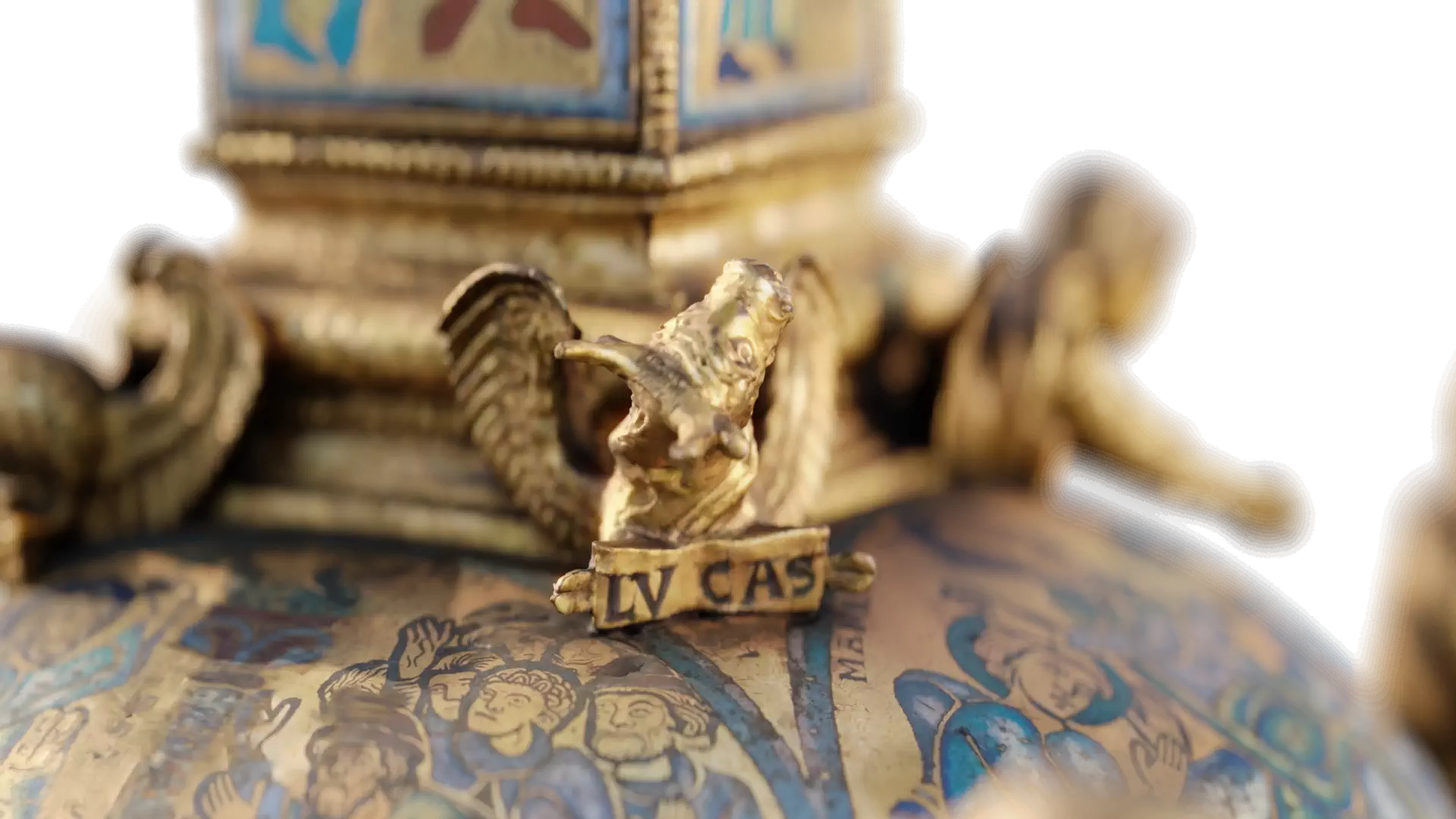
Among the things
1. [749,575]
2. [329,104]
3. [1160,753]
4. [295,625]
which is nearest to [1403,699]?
[1160,753]

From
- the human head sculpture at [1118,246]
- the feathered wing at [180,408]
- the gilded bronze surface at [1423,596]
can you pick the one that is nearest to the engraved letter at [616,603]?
the feathered wing at [180,408]

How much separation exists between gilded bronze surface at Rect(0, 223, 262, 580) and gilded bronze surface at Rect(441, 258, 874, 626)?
23cm

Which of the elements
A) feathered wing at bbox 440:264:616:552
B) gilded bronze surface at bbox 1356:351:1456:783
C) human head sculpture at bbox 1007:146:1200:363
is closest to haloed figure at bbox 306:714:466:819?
feathered wing at bbox 440:264:616:552

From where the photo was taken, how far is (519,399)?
62.0 inches

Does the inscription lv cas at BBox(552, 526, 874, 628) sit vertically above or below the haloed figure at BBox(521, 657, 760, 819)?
above

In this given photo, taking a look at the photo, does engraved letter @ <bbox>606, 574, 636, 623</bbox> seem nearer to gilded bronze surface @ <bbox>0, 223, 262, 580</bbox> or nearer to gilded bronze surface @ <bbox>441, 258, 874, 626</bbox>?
gilded bronze surface @ <bbox>441, 258, 874, 626</bbox>

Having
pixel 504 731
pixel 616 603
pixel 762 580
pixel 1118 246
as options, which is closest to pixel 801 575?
pixel 762 580

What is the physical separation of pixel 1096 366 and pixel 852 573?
15.4 inches

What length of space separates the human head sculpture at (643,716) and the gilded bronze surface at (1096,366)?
Result: 0.50 metres

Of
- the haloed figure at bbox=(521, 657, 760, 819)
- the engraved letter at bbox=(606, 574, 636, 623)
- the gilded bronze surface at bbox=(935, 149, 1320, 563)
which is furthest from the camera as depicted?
the gilded bronze surface at bbox=(935, 149, 1320, 563)

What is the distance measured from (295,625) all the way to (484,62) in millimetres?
497

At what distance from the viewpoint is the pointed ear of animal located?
142 cm

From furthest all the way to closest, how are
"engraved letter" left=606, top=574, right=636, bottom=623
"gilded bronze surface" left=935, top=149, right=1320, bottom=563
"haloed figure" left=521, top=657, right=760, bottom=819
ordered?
"gilded bronze surface" left=935, top=149, right=1320, bottom=563
"engraved letter" left=606, top=574, right=636, bottom=623
"haloed figure" left=521, top=657, right=760, bottom=819

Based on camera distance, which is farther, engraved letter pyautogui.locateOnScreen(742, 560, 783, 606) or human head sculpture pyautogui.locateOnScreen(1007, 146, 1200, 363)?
human head sculpture pyautogui.locateOnScreen(1007, 146, 1200, 363)
